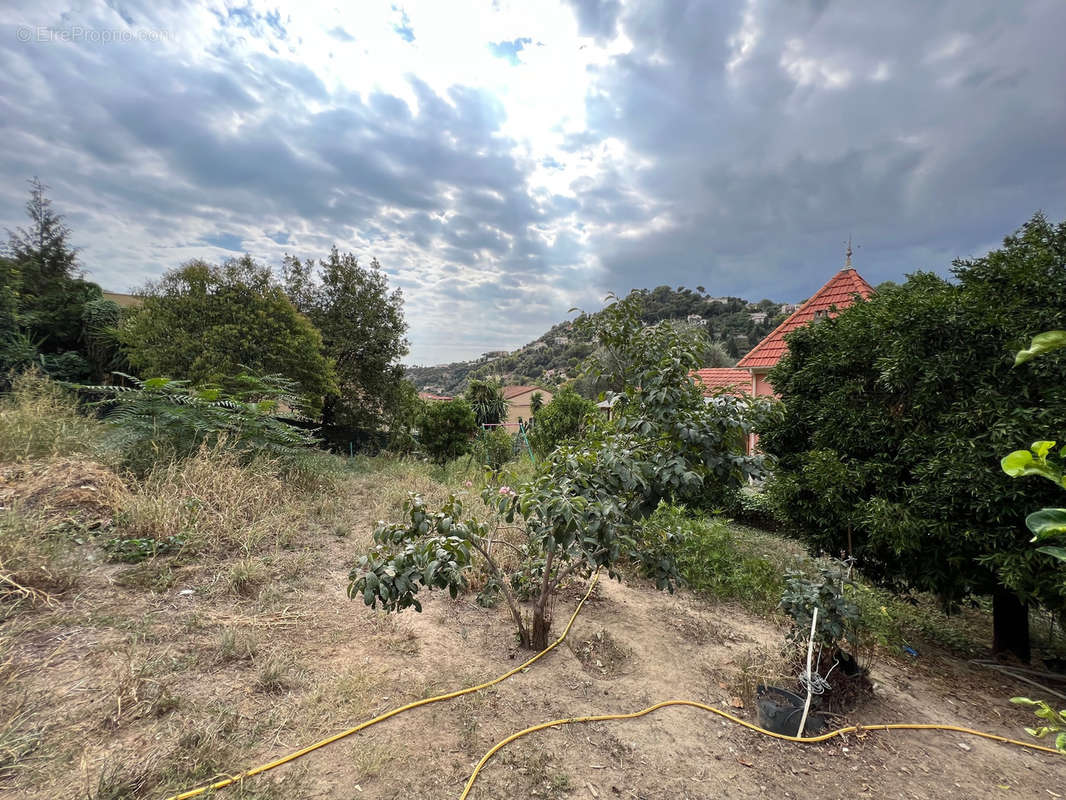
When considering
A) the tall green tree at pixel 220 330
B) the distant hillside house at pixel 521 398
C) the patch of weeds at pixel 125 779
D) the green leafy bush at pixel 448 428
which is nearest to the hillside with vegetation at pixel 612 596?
the patch of weeds at pixel 125 779

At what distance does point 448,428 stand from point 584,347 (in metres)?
33.4

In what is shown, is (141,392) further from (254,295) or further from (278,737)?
(278,737)

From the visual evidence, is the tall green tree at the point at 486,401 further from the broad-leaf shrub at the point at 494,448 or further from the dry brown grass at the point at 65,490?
the dry brown grass at the point at 65,490

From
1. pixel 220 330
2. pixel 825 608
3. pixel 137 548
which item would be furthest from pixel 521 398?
pixel 825 608

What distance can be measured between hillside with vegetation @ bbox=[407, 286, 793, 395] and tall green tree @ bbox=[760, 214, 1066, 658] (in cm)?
1891

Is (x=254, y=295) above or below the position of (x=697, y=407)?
above

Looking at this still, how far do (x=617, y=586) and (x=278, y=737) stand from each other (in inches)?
106

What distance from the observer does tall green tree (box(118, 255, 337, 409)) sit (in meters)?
7.01

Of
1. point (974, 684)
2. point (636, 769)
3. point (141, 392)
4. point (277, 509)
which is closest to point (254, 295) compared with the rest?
point (141, 392)

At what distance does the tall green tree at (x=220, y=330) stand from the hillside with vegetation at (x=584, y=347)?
18.7m

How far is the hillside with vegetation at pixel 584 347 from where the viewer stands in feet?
114

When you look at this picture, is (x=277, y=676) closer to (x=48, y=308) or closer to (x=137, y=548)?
(x=137, y=548)

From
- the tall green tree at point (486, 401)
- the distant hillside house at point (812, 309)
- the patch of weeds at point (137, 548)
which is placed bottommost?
the patch of weeds at point (137, 548)

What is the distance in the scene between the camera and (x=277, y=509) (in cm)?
438
